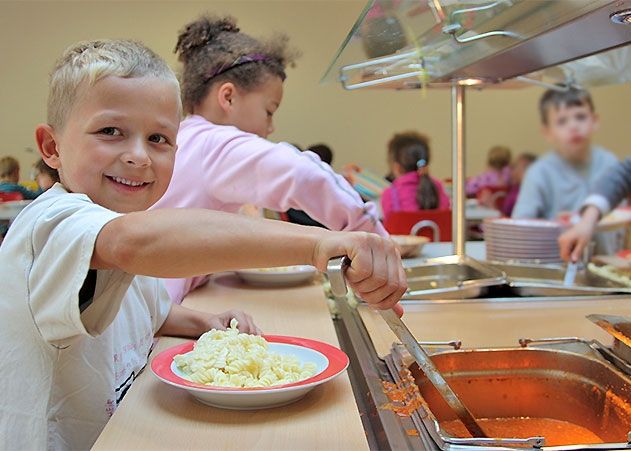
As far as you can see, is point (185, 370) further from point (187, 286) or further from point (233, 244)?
point (187, 286)

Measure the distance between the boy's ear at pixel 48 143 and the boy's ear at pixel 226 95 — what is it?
692mm

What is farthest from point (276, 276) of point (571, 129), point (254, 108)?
point (571, 129)

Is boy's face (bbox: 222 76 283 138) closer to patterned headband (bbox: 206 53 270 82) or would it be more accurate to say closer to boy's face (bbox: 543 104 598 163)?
patterned headband (bbox: 206 53 270 82)

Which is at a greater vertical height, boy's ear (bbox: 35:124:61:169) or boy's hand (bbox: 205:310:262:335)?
boy's ear (bbox: 35:124:61:169)

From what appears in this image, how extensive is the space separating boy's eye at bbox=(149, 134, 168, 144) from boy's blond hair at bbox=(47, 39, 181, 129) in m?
0.08

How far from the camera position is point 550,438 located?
1.02 meters

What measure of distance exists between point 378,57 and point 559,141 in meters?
2.53

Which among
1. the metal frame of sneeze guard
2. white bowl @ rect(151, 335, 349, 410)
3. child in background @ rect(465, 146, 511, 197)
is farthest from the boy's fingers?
child in background @ rect(465, 146, 511, 197)

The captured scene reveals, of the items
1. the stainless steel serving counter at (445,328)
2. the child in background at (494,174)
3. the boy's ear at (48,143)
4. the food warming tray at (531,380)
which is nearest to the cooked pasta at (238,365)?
the stainless steel serving counter at (445,328)

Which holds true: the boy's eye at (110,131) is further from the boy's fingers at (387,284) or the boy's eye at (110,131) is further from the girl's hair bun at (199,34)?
the girl's hair bun at (199,34)

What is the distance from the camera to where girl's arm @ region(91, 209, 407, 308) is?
695 millimetres

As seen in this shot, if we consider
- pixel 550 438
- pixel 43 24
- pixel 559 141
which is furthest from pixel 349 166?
pixel 550 438

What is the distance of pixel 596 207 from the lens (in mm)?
2074

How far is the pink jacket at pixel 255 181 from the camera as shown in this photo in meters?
1.38
